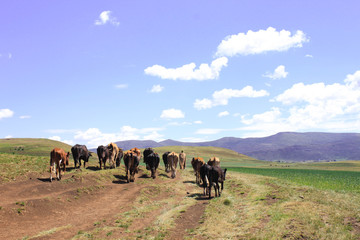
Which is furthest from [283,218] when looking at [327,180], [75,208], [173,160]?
[327,180]

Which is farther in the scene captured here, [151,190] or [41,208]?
[151,190]

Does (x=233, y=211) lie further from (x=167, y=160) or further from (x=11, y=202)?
(x=167, y=160)

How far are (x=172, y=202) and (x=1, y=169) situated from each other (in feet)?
63.4

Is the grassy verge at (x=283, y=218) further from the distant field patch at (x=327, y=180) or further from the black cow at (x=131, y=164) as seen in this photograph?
the black cow at (x=131, y=164)

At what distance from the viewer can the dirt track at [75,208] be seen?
1501 cm

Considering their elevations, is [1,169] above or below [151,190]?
above

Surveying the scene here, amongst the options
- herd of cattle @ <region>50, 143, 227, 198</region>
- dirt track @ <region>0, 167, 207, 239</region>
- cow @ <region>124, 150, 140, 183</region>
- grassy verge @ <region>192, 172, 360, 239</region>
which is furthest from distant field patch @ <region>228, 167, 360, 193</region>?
cow @ <region>124, 150, 140, 183</region>

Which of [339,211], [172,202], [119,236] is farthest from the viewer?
[172,202]

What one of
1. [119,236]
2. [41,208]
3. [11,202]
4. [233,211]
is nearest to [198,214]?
[233,211]

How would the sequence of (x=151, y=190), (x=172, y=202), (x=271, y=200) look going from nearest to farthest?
(x=271, y=200) < (x=172, y=202) < (x=151, y=190)

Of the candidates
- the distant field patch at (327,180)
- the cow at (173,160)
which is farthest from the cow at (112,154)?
the distant field patch at (327,180)

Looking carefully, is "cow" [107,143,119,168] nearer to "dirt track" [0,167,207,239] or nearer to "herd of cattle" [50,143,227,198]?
"herd of cattle" [50,143,227,198]

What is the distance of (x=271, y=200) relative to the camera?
21.3 meters

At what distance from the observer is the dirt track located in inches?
591
